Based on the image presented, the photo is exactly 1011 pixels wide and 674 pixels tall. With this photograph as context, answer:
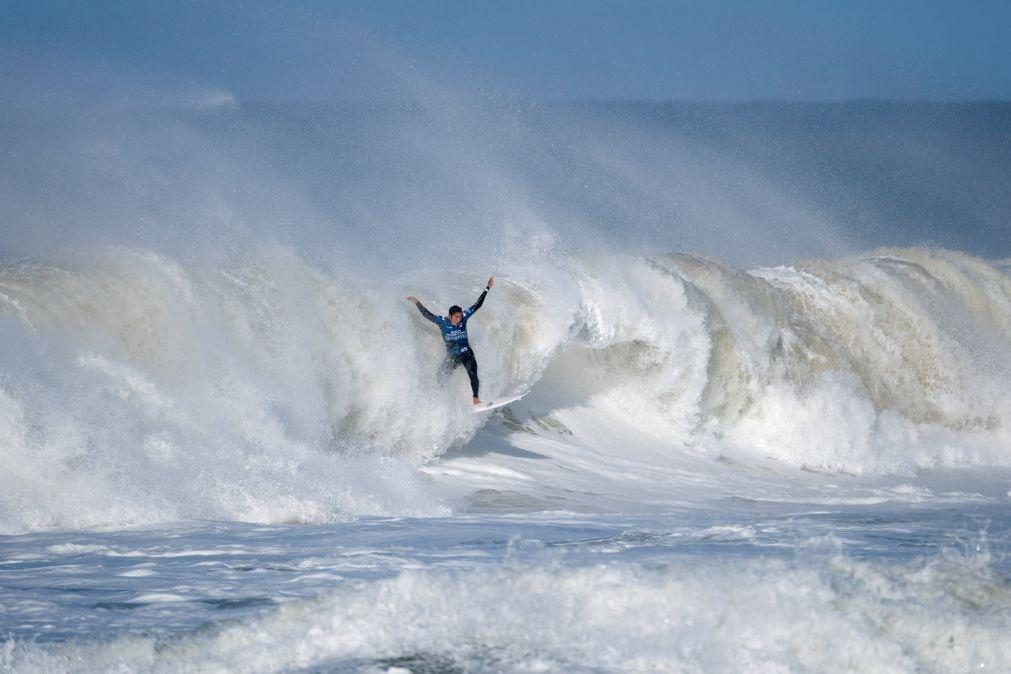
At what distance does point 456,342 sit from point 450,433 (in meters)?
0.90

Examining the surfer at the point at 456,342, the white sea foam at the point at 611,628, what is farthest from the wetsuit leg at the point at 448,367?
the white sea foam at the point at 611,628

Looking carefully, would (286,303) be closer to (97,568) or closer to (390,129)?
(97,568)

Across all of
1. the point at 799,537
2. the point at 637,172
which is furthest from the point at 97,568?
the point at 637,172

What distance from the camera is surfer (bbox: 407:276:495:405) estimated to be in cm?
1183

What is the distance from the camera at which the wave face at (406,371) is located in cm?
820

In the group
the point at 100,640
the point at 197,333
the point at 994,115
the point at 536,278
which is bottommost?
the point at 100,640

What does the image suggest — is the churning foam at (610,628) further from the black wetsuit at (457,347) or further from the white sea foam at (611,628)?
the black wetsuit at (457,347)

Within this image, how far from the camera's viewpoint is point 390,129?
967 inches

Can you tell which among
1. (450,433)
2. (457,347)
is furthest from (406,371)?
(450,433)

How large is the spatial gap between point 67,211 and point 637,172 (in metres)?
20.5

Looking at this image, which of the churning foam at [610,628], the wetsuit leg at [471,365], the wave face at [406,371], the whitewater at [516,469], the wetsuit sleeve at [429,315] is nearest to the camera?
the churning foam at [610,628]

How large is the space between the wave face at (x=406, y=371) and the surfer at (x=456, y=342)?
21 cm

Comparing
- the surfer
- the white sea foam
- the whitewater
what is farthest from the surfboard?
the white sea foam

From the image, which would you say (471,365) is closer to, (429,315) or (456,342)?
(456,342)
